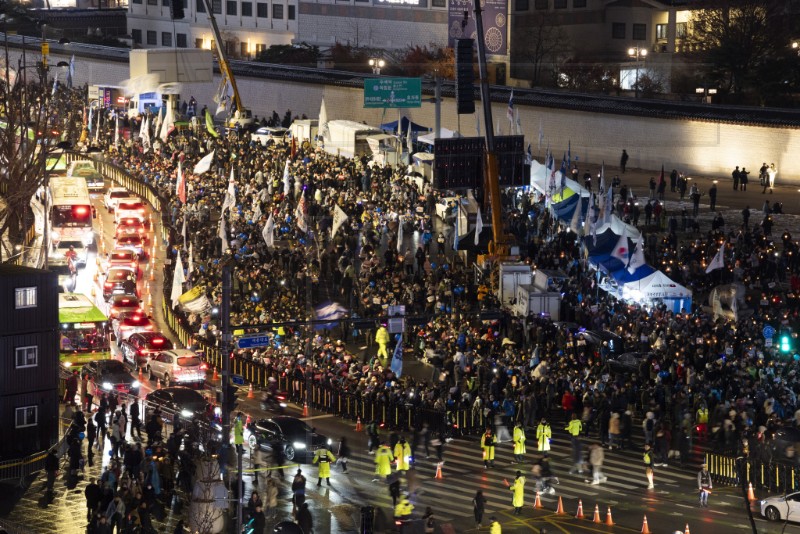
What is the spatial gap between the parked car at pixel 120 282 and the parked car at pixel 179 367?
930cm

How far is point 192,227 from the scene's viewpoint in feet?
192

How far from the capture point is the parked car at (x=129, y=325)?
46938 mm

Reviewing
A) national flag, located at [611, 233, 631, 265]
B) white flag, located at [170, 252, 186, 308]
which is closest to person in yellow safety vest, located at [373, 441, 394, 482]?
national flag, located at [611, 233, 631, 265]

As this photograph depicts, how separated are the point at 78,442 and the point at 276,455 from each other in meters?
4.42

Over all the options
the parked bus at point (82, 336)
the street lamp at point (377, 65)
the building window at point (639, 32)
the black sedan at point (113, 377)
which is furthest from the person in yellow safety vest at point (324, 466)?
the street lamp at point (377, 65)

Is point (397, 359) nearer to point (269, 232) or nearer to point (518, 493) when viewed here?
point (518, 493)

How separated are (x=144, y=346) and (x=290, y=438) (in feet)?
34.9

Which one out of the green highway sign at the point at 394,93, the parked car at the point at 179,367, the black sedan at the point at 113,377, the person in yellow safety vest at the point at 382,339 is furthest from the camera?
the green highway sign at the point at 394,93

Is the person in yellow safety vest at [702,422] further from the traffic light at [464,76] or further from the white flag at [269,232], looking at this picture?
the traffic light at [464,76]

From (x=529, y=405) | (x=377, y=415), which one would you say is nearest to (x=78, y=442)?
(x=377, y=415)

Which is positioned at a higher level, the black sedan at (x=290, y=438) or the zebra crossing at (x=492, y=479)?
the black sedan at (x=290, y=438)

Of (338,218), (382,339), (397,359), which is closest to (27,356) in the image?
(397,359)

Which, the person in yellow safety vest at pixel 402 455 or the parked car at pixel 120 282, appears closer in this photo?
the person in yellow safety vest at pixel 402 455

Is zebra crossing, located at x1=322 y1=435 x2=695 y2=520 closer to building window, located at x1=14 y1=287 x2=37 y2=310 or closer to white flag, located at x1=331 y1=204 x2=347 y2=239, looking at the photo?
building window, located at x1=14 y1=287 x2=37 y2=310
